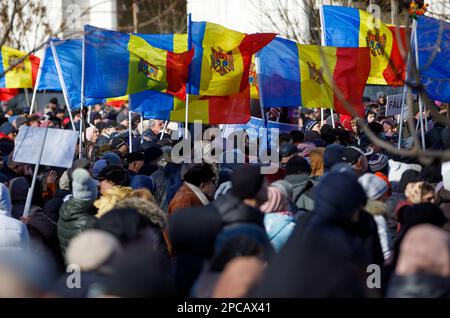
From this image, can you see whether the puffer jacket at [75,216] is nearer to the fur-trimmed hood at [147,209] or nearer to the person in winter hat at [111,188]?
the person in winter hat at [111,188]

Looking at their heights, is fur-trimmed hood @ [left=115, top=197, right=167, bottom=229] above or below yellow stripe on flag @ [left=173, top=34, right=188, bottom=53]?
below

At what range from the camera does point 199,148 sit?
10516 mm

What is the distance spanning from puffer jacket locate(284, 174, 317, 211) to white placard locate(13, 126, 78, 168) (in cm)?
203

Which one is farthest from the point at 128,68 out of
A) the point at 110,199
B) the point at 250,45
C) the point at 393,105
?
the point at 110,199

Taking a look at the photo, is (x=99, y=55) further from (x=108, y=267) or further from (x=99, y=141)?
(x=108, y=267)

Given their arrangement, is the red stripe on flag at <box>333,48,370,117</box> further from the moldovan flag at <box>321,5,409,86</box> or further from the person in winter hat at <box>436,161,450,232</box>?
the person in winter hat at <box>436,161,450,232</box>

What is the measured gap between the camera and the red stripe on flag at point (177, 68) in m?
13.4

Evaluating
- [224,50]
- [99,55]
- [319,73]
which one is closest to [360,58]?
A: [319,73]

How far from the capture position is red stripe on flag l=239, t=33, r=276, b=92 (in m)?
13.6

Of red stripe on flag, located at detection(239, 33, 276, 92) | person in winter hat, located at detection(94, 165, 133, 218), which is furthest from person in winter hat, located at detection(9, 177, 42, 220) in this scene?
red stripe on flag, located at detection(239, 33, 276, 92)

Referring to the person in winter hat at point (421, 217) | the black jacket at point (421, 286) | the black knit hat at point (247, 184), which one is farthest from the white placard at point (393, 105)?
the black jacket at point (421, 286)

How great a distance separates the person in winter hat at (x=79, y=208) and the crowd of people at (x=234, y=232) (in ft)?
0.04
